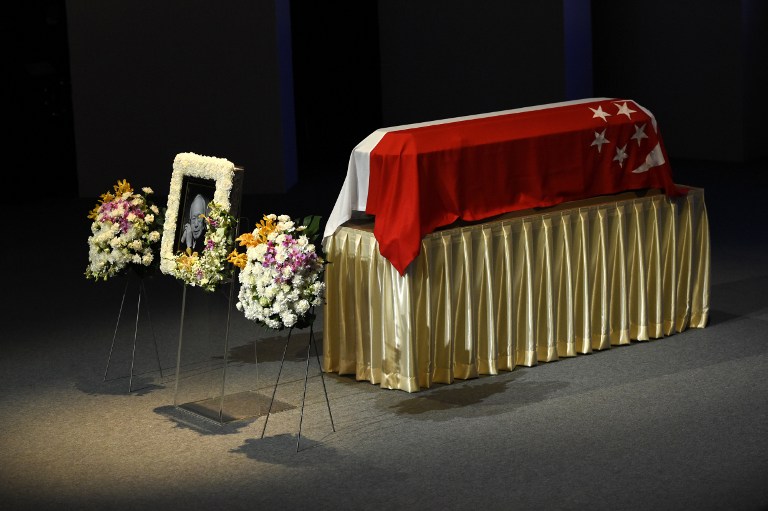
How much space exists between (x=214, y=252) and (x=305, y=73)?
8870 mm

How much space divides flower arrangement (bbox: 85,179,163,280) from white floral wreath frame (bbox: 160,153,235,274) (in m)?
0.18

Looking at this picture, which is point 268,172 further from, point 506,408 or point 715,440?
point 715,440

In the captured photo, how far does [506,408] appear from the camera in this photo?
20.3ft

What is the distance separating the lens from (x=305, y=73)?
14.7m

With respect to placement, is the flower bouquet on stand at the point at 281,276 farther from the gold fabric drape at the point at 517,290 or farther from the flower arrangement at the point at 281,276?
the gold fabric drape at the point at 517,290

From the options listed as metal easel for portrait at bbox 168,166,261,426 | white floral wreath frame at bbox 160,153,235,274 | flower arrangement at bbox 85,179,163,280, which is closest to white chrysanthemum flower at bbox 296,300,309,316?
metal easel for portrait at bbox 168,166,261,426

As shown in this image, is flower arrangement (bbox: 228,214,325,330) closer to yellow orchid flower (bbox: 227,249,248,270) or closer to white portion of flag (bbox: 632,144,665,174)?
yellow orchid flower (bbox: 227,249,248,270)

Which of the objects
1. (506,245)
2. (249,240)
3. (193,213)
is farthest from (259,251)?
(506,245)

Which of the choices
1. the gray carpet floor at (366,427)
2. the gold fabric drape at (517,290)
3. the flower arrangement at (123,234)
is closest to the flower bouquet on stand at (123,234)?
the flower arrangement at (123,234)

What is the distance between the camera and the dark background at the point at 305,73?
1207 cm

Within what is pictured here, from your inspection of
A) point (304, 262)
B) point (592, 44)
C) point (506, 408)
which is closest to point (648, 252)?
point (506, 408)

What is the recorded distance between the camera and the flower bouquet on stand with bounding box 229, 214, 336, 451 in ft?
18.4

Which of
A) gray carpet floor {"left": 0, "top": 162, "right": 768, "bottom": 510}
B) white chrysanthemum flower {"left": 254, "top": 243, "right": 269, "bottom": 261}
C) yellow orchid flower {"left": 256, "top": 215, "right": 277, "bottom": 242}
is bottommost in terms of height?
gray carpet floor {"left": 0, "top": 162, "right": 768, "bottom": 510}

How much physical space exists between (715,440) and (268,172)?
285 inches
